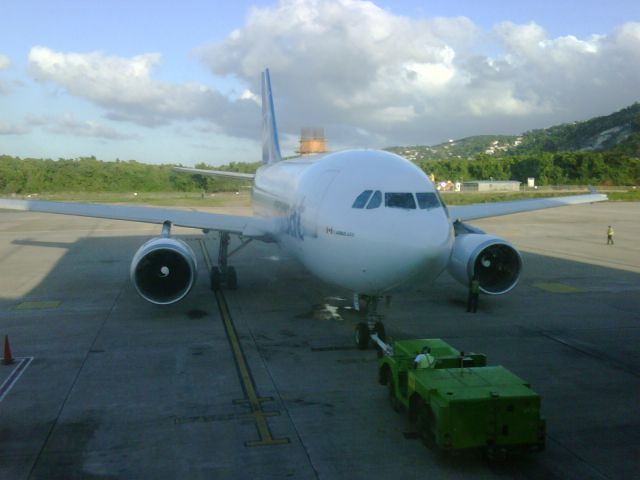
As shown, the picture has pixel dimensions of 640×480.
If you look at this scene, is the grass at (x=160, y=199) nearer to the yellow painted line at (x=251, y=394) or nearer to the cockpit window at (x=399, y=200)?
the yellow painted line at (x=251, y=394)

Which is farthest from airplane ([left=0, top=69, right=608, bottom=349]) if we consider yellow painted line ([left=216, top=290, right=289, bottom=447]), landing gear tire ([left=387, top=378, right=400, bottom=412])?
yellow painted line ([left=216, top=290, right=289, bottom=447])

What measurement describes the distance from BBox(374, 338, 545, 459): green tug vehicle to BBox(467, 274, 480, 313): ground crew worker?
7.71 meters

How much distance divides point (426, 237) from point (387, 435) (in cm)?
378

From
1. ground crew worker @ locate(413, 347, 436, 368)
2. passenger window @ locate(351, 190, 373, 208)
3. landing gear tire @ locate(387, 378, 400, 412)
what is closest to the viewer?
ground crew worker @ locate(413, 347, 436, 368)

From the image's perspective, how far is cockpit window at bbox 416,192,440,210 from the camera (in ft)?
41.3

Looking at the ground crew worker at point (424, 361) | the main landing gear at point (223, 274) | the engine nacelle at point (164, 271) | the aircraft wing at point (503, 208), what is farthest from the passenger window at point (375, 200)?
the aircraft wing at point (503, 208)

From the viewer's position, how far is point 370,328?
13.9 m

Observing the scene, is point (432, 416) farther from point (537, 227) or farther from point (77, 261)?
point (537, 227)

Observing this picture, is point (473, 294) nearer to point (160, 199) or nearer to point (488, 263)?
point (488, 263)

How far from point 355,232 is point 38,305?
11.5 metres

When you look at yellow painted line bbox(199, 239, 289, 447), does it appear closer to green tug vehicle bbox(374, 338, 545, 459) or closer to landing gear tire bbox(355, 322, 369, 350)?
green tug vehicle bbox(374, 338, 545, 459)

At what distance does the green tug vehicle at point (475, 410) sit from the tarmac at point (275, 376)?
1.02 feet

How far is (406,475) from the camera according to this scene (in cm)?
830

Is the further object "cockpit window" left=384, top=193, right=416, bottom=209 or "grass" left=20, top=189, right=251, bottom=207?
"grass" left=20, top=189, right=251, bottom=207
